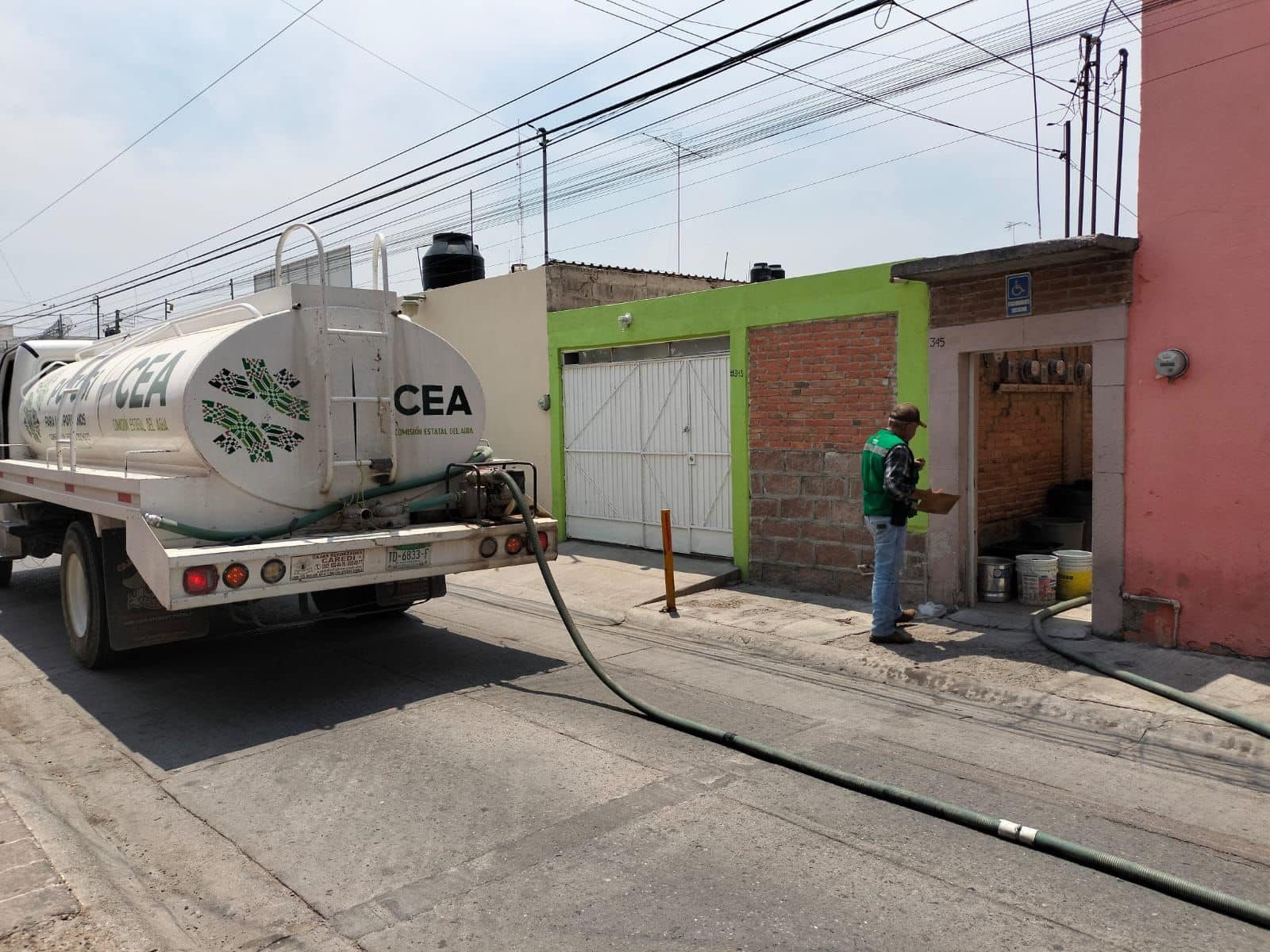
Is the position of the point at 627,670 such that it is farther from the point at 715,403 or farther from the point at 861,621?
the point at 715,403

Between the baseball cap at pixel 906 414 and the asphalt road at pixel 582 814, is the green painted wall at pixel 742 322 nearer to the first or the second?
the baseball cap at pixel 906 414

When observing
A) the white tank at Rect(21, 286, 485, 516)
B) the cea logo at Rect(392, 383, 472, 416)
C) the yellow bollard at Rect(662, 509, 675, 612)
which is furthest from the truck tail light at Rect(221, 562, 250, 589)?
the yellow bollard at Rect(662, 509, 675, 612)

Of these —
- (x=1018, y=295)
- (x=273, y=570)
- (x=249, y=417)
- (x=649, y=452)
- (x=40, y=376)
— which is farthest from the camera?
(x=649, y=452)

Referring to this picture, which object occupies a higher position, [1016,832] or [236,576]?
[236,576]

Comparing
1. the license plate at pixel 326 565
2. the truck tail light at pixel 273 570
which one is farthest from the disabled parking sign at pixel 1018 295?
the truck tail light at pixel 273 570

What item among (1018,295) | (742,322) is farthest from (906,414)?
(742,322)

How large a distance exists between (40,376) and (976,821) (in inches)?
415

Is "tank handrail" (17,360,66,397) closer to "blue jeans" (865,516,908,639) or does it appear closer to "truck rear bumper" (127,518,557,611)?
"truck rear bumper" (127,518,557,611)

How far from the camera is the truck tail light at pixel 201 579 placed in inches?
231

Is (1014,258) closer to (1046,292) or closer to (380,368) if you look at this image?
(1046,292)

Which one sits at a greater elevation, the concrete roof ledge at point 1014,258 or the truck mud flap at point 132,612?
the concrete roof ledge at point 1014,258

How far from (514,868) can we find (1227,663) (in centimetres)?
545

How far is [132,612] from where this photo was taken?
23.7 ft

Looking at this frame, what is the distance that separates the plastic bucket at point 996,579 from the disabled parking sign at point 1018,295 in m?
2.38
